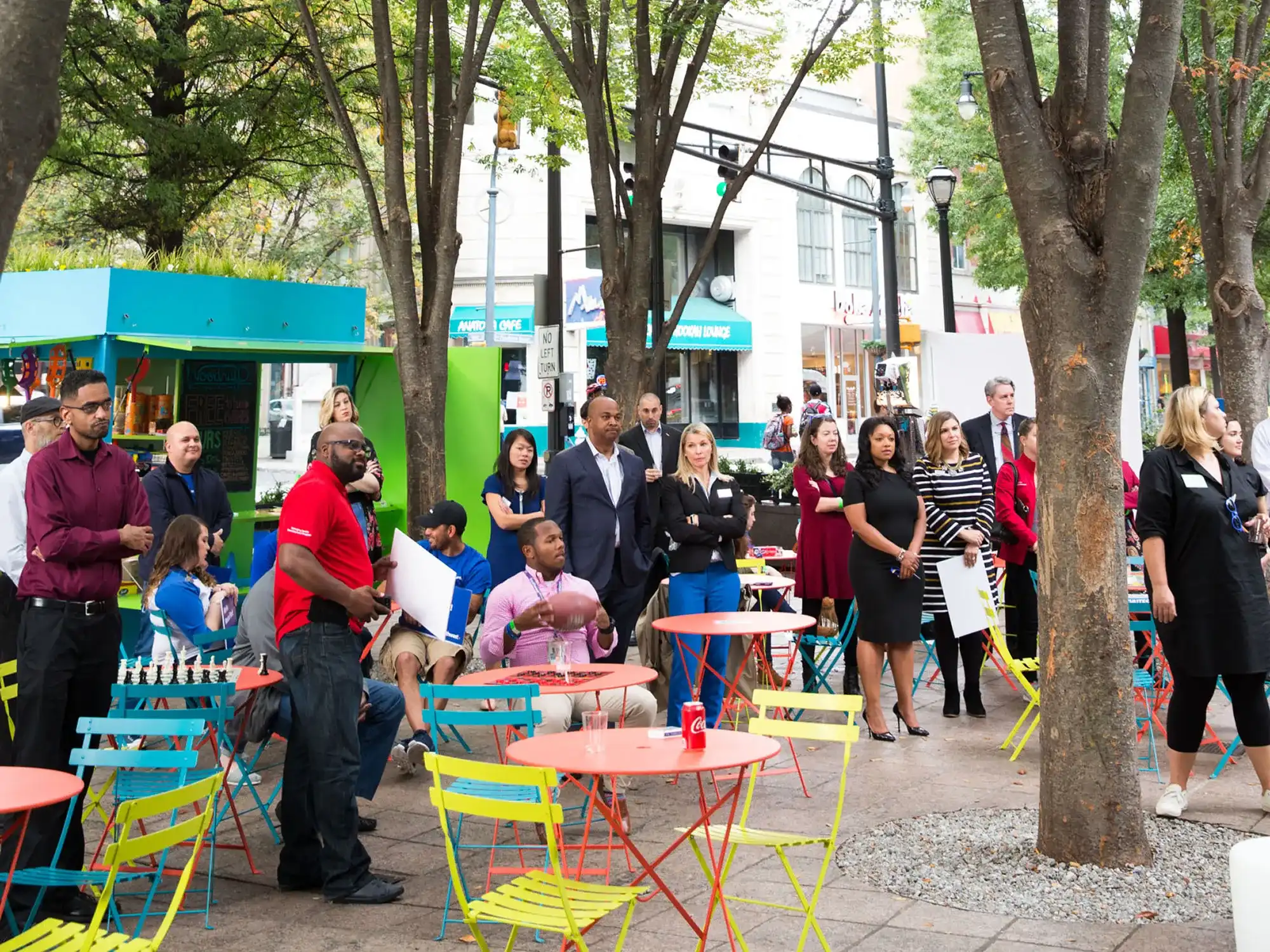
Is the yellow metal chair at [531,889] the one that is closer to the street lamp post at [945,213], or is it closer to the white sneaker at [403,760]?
the white sneaker at [403,760]

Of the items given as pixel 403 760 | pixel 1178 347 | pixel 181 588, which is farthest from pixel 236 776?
pixel 1178 347

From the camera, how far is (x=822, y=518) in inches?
383

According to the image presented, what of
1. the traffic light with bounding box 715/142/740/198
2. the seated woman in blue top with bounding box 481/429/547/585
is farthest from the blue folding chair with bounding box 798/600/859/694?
the traffic light with bounding box 715/142/740/198

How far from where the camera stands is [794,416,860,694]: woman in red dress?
968 centimetres

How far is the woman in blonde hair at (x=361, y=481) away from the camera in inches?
324

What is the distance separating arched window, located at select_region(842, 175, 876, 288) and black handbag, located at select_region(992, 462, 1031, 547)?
1263 inches

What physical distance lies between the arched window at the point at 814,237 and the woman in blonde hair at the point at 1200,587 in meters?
33.4

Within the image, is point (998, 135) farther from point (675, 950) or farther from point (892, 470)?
point (675, 950)

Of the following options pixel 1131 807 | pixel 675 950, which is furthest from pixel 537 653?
pixel 1131 807

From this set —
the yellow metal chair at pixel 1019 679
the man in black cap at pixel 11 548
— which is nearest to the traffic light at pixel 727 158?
the yellow metal chair at pixel 1019 679

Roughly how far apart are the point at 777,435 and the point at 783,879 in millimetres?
15086

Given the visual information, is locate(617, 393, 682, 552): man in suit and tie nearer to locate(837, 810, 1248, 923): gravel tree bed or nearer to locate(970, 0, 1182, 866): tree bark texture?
locate(837, 810, 1248, 923): gravel tree bed

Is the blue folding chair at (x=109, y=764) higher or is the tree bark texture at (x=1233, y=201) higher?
the tree bark texture at (x=1233, y=201)

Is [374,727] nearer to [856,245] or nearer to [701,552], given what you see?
[701,552]
